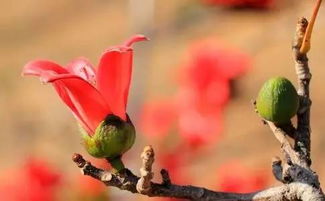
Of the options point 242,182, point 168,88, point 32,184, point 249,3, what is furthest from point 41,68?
point 168,88

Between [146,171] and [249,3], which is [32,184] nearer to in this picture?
[249,3]

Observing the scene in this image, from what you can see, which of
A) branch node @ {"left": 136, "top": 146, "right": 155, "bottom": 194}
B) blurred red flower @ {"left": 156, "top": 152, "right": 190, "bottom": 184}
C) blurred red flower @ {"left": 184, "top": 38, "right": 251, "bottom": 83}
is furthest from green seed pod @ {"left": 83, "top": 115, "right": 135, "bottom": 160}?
blurred red flower @ {"left": 184, "top": 38, "right": 251, "bottom": 83}

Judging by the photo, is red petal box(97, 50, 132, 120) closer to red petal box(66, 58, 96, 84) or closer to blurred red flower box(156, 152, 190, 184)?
red petal box(66, 58, 96, 84)

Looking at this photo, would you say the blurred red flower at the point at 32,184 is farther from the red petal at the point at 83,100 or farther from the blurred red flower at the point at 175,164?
the red petal at the point at 83,100

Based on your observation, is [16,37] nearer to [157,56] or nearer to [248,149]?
[157,56]

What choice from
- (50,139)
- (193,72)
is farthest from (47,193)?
(50,139)
